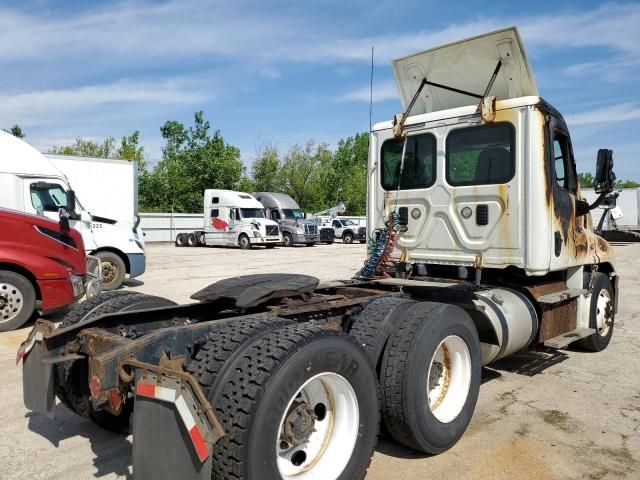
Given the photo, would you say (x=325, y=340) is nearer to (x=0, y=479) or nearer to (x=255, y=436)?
(x=255, y=436)

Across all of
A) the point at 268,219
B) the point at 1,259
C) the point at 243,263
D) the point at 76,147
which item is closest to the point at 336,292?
the point at 1,259

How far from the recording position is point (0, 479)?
333 centimetres

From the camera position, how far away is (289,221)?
102 feet

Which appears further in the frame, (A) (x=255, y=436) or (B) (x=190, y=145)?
(B) (x=190, y=145)

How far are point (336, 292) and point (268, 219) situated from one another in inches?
968

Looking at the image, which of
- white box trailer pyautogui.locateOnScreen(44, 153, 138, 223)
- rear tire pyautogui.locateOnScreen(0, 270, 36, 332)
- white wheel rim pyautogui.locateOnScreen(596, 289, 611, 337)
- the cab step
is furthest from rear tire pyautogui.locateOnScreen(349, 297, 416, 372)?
white box trailer pyautogui.locateOnScreen(44, 153, 138, 223)

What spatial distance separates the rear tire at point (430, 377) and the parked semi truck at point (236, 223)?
79.3ft

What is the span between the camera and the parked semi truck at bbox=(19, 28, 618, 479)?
2.52 m

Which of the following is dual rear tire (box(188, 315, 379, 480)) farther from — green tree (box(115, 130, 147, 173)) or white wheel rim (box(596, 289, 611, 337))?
green tree (box(115, 130, 147, 173))

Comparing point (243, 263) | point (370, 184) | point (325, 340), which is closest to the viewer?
point (325, 340)

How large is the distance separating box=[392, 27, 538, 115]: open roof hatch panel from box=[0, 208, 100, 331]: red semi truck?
17.3ft

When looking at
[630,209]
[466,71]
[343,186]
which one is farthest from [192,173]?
[466,71]

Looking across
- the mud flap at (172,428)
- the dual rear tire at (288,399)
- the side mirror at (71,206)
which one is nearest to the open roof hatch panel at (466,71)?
the dual rear tire at (288,399)

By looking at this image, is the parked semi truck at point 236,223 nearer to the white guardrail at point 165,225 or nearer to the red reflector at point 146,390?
the white guardrail at point 165,225
